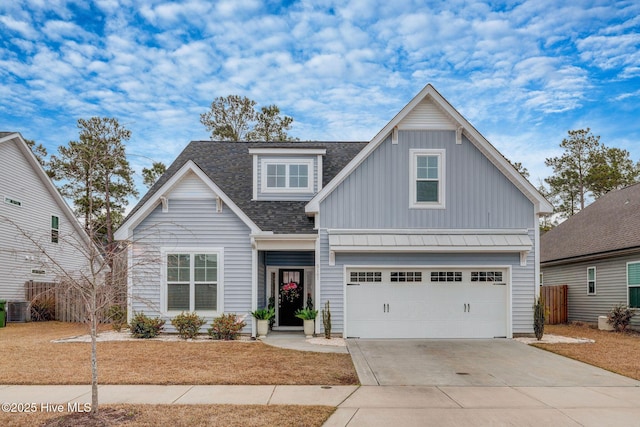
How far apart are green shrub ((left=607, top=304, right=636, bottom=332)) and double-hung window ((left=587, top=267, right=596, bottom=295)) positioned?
2276 millimetres

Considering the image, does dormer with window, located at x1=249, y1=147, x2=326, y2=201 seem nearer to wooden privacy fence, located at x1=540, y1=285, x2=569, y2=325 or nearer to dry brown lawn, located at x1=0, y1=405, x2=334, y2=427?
dry brown lawn, located at x1=0, y1=405, x2=334, y2=427

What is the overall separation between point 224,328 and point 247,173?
678cm

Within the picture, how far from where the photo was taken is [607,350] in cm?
1338

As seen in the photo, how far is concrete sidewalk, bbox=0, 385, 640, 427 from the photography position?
7062 millimetres

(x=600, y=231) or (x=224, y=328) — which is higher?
(x=600, y=231)

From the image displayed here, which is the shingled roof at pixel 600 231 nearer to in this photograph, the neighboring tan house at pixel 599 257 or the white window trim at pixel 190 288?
the neighboring tan house at pixel 599 257

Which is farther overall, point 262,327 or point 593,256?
point 593,256

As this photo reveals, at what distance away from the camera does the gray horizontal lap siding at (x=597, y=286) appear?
1855 centimetres

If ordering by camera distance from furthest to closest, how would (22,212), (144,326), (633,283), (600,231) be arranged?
(22,212), (600,231), (633,283), (144,326)

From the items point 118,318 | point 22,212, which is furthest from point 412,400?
point 22,212

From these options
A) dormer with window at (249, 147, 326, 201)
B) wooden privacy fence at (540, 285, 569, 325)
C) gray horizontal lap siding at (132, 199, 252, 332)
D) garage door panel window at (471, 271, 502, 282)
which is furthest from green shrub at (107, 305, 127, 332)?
wooden privacy fence at (540, 285, 569, 325)

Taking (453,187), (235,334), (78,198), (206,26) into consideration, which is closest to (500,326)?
(453,187)

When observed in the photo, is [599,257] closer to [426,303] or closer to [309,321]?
[426,303]

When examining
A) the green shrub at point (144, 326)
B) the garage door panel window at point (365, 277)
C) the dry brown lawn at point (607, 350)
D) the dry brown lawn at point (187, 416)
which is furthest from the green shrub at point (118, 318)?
the dry brown lawn at point (607, 350)
